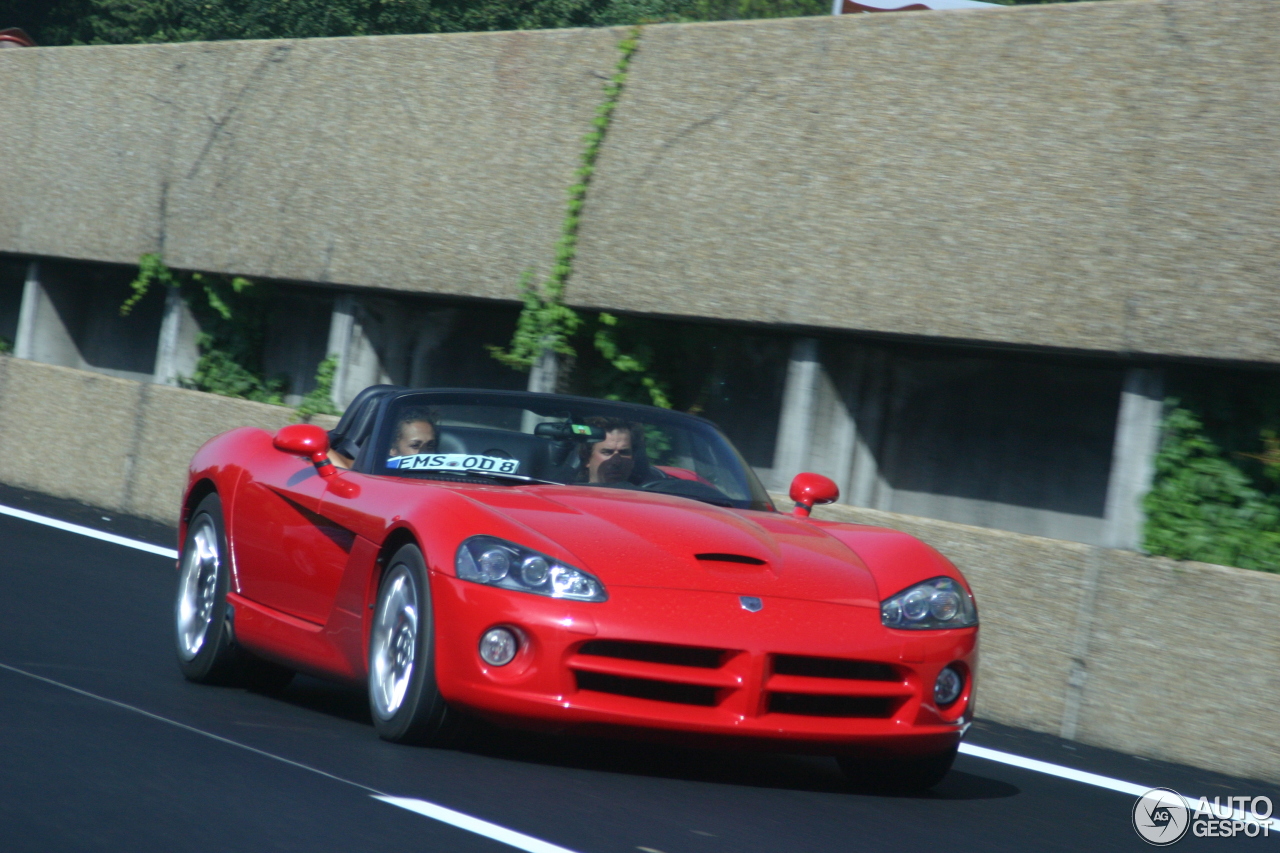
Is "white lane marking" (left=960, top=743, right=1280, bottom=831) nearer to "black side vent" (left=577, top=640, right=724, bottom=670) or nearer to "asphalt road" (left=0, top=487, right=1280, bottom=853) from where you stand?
"asphalt road" (left=0, top=487, right=1280, bottom=853)

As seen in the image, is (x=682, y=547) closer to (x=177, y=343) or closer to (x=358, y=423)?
(x=358, y=423)

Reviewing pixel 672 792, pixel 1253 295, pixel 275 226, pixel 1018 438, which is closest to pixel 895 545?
pixel 672 792

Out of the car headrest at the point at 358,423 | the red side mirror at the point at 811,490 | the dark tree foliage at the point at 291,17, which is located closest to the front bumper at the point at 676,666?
the red side mirror at the point at 811,490

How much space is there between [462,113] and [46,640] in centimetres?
689

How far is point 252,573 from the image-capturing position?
274 inches

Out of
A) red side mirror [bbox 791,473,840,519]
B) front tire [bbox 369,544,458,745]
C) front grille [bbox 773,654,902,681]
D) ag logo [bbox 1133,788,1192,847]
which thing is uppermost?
red side mirror [bbox 791,473,840,519]

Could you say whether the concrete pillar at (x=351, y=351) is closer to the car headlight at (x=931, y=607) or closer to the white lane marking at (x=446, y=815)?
the white lane marking at (x=446, y=815)

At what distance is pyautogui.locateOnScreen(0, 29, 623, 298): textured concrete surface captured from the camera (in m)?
13.0

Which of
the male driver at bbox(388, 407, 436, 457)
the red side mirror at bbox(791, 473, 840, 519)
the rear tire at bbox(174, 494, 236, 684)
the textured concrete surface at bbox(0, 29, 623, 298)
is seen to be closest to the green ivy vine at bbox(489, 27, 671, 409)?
the textured concrete surface at bbox(0, 29, 623, 298)

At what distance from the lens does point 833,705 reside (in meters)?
5.48

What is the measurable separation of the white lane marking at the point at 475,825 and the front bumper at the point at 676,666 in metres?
0.56

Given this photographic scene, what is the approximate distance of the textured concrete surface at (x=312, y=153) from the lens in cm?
1303

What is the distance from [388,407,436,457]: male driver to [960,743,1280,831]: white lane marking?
2579 mm

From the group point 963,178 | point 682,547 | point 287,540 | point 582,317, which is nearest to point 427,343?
point 582,317
